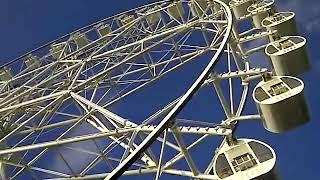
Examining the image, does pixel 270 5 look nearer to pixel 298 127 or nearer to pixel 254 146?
pixel 298 127

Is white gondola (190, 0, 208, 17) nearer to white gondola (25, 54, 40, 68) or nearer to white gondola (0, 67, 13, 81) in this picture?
white gondola (25, 54, 40, 68)

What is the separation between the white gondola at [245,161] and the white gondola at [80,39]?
17118mm

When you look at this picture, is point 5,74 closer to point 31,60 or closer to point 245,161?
point 31,60

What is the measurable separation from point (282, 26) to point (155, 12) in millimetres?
7477

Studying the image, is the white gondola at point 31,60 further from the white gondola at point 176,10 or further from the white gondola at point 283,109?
the white gondola at point 283,109

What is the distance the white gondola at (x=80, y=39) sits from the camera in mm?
29477

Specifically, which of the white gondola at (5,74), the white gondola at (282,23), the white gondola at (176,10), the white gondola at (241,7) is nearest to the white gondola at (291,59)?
the white gondola at (282,23)

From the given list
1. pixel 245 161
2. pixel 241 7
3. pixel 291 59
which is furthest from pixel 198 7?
pixel 245 161

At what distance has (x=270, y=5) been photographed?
84.7 feet

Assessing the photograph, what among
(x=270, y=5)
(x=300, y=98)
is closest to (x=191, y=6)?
(x=270, y=5)

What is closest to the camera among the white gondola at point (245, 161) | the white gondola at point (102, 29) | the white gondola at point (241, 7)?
the white gondola at point (245, 161)

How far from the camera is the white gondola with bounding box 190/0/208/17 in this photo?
85.8 feet

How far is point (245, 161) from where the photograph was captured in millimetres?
13539

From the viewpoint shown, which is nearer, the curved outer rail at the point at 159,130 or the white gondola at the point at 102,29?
the curved outer rail at the point at 159,130
